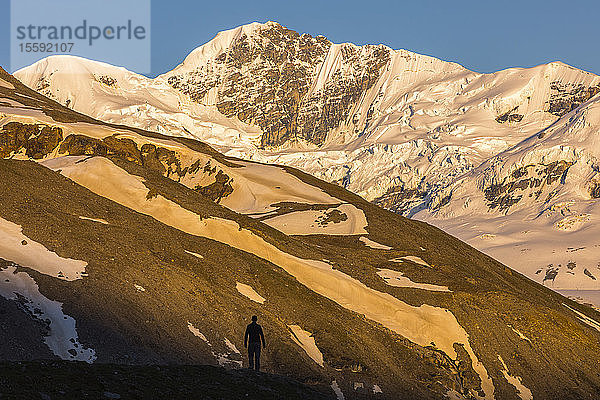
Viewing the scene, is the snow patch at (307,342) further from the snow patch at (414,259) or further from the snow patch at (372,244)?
the snow patch at (372,244)

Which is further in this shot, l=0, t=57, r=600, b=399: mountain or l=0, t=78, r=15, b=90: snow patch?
l=0, t=78, r=15, b=90: snow patch

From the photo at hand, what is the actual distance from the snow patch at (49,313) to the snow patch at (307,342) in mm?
14745

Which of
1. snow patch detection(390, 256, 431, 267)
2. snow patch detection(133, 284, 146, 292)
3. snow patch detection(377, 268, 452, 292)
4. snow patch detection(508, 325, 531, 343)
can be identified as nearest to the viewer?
snow patch detection(133, 284, 146, 292)

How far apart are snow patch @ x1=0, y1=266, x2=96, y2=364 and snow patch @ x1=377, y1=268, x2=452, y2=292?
35.2 meters

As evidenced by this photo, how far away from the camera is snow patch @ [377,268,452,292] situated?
66.6 m

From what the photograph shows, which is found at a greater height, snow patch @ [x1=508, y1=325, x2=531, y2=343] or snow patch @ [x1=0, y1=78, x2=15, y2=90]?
snow patch @ [x1=0, y1=78, x2=15, y2=90]

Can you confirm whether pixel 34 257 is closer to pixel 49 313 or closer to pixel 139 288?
pixel 139 288

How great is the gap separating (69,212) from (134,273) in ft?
40.9

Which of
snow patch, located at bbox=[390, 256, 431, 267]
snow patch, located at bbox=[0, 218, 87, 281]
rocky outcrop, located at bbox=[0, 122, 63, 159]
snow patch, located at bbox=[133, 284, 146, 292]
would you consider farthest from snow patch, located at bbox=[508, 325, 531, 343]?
rocky outcrop, located at bbox=[0, 122, 63, 159]

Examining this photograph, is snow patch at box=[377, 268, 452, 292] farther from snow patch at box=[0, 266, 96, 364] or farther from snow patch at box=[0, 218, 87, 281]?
snow patch at box=[0, 266, 96, 364]

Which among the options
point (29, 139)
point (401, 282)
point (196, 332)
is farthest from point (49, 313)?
point (29, 139)

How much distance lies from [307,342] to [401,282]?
22.7 m

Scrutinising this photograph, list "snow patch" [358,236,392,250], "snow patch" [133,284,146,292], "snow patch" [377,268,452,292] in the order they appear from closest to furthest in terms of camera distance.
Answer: "snow patch" [133,284,146,292], "snow patch" [377,268,452,292], "snow patch" [358,236,392,250]

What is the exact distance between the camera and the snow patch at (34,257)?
134 ft
